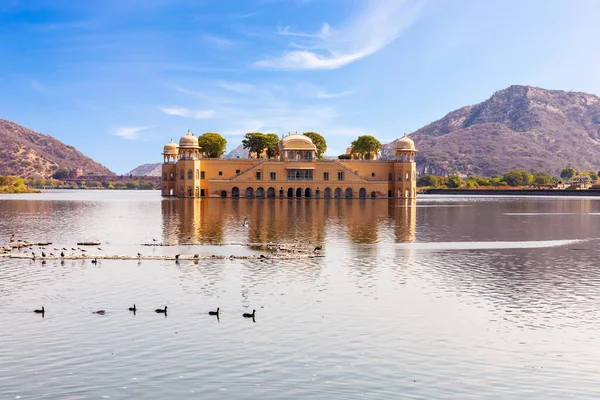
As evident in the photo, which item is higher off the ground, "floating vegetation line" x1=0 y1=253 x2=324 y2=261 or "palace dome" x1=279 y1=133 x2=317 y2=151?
"palace dome" x1=279 y1=133 x2=317 y2=151

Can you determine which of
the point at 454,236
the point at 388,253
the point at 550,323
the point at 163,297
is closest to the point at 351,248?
the point at 388,253

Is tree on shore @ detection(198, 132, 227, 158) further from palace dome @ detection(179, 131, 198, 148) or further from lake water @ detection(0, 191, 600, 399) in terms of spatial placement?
lake water @ detection(0, 191, 600, 399)

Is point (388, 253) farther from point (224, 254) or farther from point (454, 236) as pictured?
point (454, 236)

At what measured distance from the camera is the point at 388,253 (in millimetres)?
39406

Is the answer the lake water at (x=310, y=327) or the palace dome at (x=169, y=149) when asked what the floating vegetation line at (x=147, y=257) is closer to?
the lake water at (x=310, y=327)

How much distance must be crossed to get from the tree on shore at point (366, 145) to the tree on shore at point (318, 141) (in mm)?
8063

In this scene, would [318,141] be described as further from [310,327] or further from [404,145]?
[310,327]

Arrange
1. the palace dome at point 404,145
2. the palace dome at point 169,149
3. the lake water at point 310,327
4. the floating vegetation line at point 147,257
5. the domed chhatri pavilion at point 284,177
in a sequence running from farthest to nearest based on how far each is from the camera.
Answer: the palace dome at point 169,149, the palace dome at point 404,145, the domed chhatri pavilion at point 284,177, the floating vegetation line at point 147,257, the lake water at point 310,327

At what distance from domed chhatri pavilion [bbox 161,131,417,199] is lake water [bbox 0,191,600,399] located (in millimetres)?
92869

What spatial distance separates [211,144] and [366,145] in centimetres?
3530

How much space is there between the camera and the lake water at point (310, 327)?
1553cm

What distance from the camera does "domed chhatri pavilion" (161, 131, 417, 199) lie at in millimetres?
133000

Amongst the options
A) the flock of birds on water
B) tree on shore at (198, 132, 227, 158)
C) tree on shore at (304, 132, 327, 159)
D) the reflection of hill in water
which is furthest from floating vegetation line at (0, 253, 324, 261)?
tree on shore at (304, 132, 327, 159)

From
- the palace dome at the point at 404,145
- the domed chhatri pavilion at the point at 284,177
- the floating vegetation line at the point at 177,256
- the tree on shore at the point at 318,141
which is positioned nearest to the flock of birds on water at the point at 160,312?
the floating vegetation line at the point at 177,256
